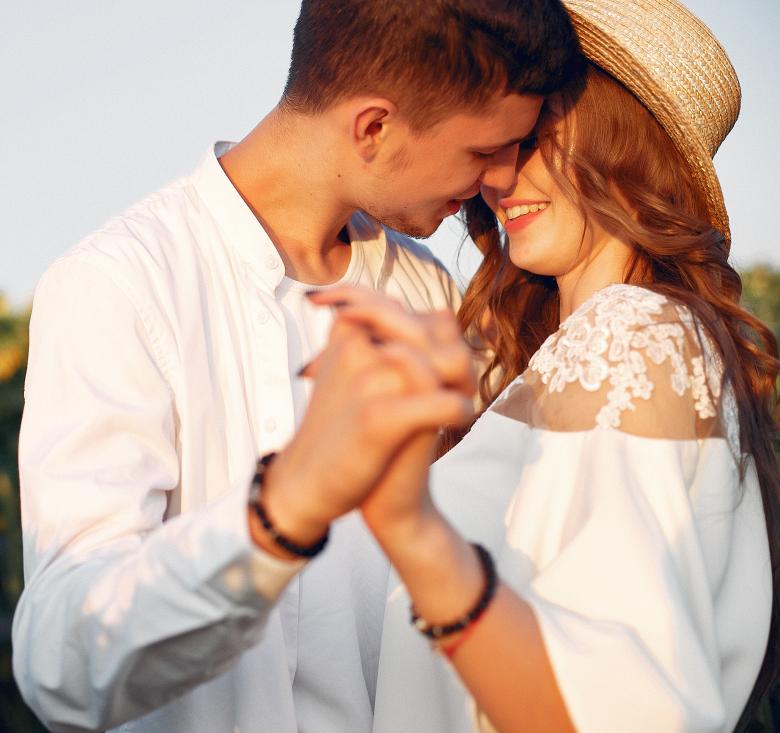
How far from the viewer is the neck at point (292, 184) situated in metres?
2.70

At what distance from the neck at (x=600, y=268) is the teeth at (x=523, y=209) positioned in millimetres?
201

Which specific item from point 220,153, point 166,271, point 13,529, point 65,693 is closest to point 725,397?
point 166,271

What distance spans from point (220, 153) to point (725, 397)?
1726 mm

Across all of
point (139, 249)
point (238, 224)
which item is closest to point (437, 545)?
point (139, 249)

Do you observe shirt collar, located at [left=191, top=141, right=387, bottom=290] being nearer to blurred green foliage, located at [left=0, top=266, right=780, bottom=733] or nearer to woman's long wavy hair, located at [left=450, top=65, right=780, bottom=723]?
woman's long wavy hair, located at [left=450, top=65, right=780, bottom=723]

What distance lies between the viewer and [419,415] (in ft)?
3.69

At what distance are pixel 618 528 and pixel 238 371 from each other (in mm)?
1078

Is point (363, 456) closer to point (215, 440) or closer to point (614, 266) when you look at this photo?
point (215, 440)

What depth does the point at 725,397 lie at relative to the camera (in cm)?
205

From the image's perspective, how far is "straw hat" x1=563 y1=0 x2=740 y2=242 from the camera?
2.43 m

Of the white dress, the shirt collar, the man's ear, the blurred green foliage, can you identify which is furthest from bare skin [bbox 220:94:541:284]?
the blurred green foliage

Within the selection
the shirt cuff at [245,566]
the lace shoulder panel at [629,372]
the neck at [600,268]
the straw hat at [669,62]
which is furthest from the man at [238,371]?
the lace shoulder panel at [629,372]

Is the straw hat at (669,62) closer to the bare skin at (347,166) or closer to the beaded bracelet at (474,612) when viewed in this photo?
the bare skin at (347,166)

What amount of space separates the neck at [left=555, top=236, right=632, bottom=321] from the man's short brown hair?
1.58 feet
